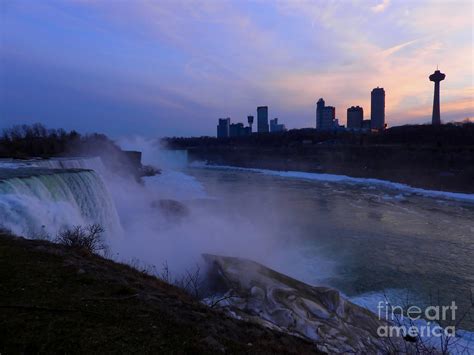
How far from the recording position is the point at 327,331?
666cm

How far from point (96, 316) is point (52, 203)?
6.68m

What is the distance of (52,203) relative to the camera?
9359mm

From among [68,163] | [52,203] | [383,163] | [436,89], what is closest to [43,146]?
[68,163]

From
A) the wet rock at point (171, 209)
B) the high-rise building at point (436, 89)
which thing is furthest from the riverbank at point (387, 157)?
the high-rise building at point (436, 89)

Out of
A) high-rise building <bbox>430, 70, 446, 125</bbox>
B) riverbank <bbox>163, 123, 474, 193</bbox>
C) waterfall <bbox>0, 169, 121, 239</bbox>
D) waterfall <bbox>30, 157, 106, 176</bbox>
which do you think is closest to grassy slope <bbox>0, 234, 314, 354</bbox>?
waterfall <bbox>0, 169, 121, 239</bbox>

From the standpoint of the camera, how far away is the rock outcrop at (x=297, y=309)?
6363mm

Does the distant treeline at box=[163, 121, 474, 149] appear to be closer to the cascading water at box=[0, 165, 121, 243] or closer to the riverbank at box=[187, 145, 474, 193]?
the riverbank at box=[187, 145, 474, 193]

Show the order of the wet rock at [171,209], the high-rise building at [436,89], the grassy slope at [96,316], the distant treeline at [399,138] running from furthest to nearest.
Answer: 1. the high-rise building at [436,89]
2. the distant treeline at [399,138]
3. the wet rock at [171,209]
4. the grassy slope at [96,316]

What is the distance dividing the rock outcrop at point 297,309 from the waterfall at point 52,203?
15.8ft

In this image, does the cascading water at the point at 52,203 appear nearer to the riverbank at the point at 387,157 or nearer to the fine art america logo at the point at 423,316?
the fine art america logo at the point at 423,316

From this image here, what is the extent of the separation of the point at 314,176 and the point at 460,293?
48.5m

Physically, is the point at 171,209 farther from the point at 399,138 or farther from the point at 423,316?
the point at 399,138

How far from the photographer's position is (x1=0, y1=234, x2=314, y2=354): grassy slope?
11.0 feet

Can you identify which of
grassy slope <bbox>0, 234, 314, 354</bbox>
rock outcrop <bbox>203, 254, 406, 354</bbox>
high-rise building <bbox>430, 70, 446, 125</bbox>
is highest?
high-rise building <bbox>430, 70, 446, 125</bbox>
